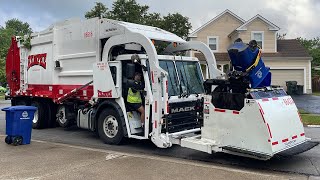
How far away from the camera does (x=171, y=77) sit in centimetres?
888

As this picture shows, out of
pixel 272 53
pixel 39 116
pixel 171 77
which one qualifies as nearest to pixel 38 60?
pixel 39 116

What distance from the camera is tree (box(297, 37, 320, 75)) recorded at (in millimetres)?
49969

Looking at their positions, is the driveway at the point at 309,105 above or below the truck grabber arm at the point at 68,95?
below

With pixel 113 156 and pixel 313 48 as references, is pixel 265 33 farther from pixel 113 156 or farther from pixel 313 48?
pixel 313 48

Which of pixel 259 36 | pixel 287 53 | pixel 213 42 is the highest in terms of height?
pixel 259 36

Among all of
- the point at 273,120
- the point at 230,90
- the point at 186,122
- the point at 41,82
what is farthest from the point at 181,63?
the point at 41,82

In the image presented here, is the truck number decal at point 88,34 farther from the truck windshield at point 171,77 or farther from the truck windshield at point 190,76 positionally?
the truck windshield at point 190,76

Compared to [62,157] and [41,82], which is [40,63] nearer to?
[41,82]

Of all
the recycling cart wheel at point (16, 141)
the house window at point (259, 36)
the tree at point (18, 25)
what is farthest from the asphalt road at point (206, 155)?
the tree at point (18, 25)

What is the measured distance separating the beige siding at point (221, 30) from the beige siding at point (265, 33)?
184 cm

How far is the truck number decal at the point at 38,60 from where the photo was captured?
11.6 metres

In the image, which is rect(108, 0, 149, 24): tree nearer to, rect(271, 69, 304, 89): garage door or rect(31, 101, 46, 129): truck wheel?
rect(271, 69, 304, 89): garage door

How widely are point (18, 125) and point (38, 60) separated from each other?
308cm

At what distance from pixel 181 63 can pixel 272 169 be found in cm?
352
